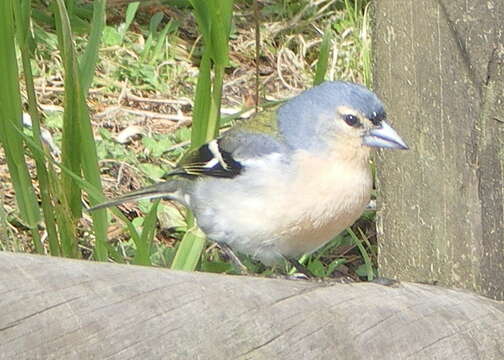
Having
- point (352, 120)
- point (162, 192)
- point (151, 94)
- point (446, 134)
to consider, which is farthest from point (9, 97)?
point (151, 94)

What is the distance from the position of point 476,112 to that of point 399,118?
12.4 inches

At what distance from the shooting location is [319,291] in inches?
90.7

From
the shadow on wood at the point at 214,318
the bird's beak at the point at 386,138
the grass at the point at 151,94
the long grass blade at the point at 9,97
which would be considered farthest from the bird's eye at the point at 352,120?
the long grass blade at the point at 9,97

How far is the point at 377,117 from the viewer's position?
297 centimetres

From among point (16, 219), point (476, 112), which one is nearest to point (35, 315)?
point (476, 112)

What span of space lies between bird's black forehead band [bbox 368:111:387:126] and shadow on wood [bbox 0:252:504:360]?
0.60m

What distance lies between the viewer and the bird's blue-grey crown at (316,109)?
10.2 ft

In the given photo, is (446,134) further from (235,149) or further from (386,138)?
(235,149)

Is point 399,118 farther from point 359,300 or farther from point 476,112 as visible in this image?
point 359,300

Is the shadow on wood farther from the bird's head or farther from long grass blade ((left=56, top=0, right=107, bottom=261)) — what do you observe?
long grass blade ((left=56, top=0, right=107, bottom=261))

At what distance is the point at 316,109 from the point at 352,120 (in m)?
0.12

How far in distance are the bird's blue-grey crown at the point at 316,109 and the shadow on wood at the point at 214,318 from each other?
75cm

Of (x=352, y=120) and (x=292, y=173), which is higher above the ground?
(x=352, y=120)

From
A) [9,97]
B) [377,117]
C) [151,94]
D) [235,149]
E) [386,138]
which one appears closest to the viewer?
[386,138]
